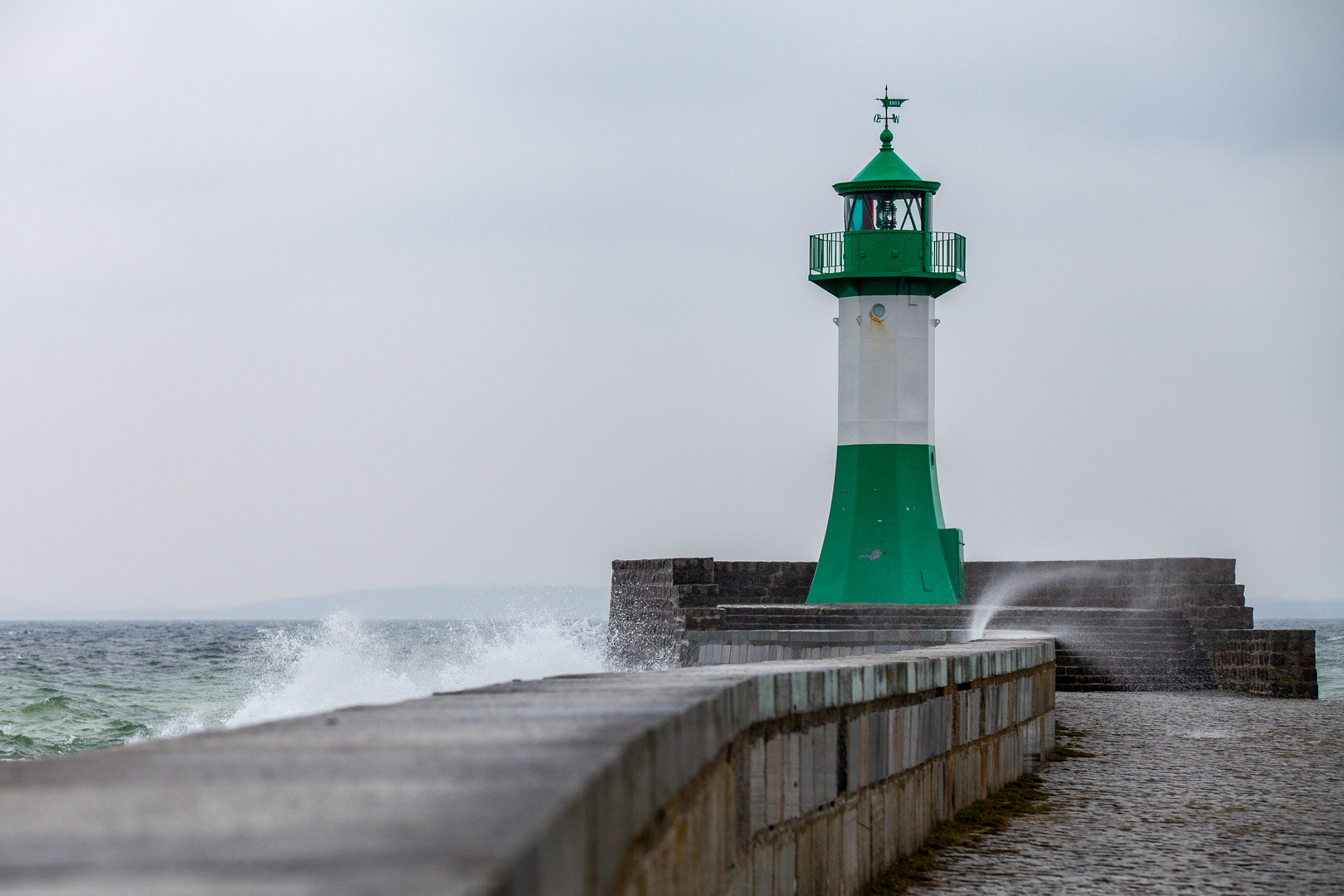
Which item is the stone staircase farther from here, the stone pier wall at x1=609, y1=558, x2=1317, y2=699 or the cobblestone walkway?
the cobblestone walkway

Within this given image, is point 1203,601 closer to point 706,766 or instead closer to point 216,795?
point 706,766

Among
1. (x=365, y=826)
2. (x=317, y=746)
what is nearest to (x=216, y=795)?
(x=365, y=826)

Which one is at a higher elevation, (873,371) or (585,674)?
(873,371)

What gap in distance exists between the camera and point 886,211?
2355 centimetres

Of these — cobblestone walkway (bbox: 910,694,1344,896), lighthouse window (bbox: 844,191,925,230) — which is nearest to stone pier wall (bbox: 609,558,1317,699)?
lighthouse window (bbox: 844,191,925,230)

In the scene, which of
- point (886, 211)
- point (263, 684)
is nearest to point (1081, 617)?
point (886, 211)

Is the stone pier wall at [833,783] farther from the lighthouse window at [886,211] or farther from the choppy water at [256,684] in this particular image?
the lighthouse window at [886,211]

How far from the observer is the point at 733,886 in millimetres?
3682

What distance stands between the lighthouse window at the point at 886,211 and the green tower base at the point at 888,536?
10.8ft

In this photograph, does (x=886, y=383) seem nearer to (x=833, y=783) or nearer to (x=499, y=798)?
(x=833, y=783)

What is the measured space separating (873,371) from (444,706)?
67.1 ft

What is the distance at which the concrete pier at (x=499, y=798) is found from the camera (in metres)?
1.58

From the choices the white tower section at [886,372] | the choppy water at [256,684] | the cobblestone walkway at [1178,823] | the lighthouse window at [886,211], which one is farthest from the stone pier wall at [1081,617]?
the cobblestone walkway at [1178,823]

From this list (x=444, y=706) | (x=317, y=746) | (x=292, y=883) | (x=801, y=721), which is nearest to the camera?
(x=292, y=883)
